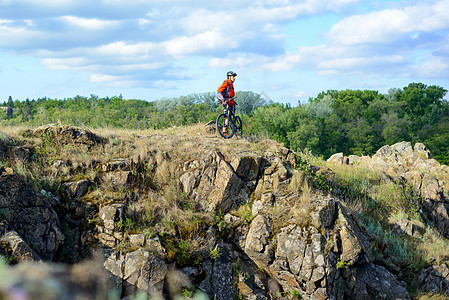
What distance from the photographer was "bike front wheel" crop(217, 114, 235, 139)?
46.9ft

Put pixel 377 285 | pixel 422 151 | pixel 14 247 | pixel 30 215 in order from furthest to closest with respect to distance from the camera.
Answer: pixel 422 151, pixel 377 285, pixel 30 215, pixel 14 247

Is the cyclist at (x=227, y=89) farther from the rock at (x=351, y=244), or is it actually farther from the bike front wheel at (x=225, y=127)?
the rock at (x=351, y=244)

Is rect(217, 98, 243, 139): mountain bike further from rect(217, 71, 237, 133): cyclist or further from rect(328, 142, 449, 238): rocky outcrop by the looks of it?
rect(328, 142, 449, 238): rocky outcrop

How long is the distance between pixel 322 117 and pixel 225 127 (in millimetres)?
46707

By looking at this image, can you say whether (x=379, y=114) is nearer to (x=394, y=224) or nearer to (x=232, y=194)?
(x=394, y=224)

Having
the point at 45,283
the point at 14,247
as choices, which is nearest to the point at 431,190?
the point at 14,247

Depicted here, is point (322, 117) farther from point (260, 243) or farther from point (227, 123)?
point (260, 243)

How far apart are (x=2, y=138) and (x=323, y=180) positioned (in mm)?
10613

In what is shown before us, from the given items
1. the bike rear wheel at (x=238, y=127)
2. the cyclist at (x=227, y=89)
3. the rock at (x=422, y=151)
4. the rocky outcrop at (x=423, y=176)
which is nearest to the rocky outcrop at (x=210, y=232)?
the cyclist at (x=227, y=89)

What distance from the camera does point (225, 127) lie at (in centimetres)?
1453

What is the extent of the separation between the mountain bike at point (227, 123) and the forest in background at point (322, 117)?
30012mm

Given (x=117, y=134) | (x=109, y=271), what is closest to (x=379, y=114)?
(x=117, y=134)

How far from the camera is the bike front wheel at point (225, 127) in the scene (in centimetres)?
1430

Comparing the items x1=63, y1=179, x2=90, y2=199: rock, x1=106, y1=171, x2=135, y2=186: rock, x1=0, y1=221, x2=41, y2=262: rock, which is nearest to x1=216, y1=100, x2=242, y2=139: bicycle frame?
x1=106, y1=171, x2=135, y2=186: rock
